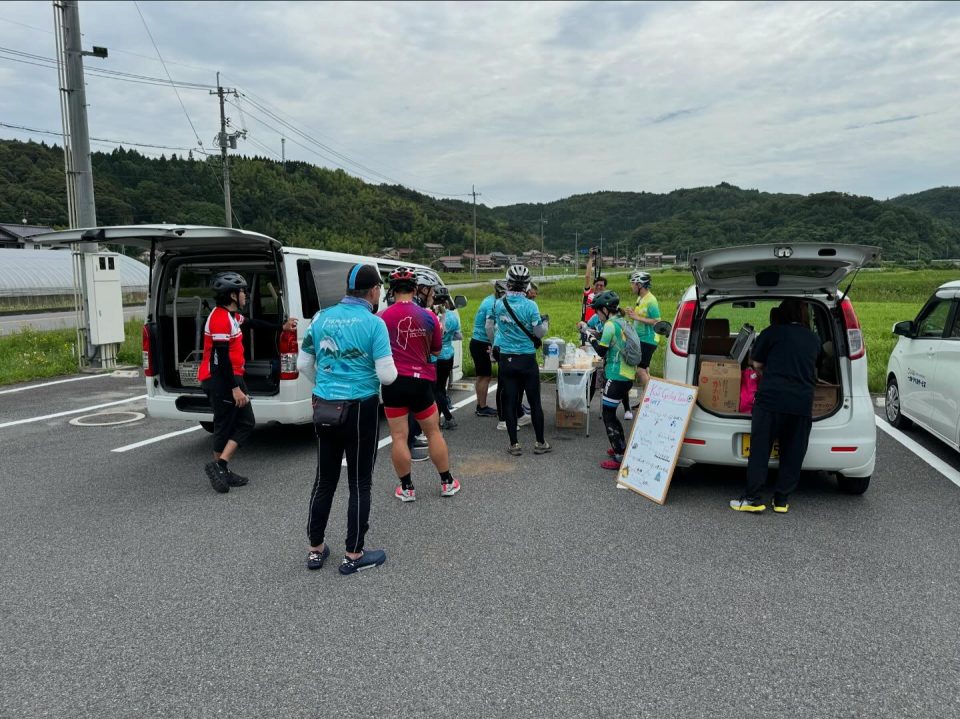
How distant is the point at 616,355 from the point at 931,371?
3.24 meters

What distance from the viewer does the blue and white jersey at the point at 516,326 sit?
228 inches

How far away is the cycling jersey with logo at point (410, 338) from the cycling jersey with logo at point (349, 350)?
0.83 m

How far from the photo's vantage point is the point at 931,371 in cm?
607

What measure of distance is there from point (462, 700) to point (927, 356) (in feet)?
19.9

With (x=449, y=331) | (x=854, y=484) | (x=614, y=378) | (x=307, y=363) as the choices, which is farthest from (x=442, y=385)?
(x=854, y=484)

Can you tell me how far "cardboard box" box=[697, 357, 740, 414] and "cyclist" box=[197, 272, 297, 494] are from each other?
12.4 ft

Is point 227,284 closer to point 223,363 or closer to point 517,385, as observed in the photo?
point 223,363

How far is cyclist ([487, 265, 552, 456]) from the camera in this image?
19.0 feet

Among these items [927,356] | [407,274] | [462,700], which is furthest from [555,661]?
[927,356]

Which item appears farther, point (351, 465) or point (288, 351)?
point (288, 351)

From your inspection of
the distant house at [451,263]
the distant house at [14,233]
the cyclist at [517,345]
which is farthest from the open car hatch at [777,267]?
the distant house at [451,263]

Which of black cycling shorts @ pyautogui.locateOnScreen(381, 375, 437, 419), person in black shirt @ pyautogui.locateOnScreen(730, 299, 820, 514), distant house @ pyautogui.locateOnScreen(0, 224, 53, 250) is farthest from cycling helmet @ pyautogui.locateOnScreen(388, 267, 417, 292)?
distant house @ pyautogui.locateOnScreen(0, 224, 53, 250)

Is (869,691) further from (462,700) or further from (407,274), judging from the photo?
(407,274)

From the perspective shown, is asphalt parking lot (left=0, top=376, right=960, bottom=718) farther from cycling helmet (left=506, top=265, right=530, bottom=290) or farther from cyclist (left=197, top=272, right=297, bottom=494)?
cycling helmet (left=506, top=265, right=530, bottom=290)
